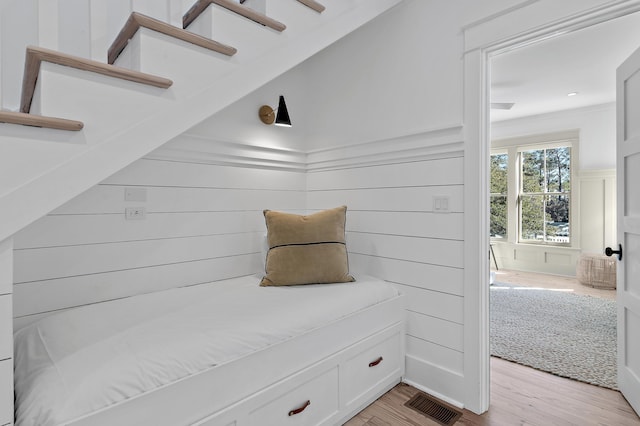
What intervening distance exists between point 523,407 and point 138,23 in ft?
8.49

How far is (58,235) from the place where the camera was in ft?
5.61

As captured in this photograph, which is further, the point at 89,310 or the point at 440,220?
the point at 440,220

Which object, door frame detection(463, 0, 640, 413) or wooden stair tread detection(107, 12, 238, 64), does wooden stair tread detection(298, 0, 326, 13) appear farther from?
door frame detection(463, 0, 640, 413)

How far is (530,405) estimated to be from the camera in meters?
1.95

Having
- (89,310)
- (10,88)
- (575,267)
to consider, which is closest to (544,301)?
(575,267)

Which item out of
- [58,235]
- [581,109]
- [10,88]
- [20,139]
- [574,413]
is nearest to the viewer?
[20,139]

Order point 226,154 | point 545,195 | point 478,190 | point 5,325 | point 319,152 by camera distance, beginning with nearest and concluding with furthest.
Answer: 1. point 5,325
2. point 478,190
3. point 226,154
4. point 319,152
5. point 545,195

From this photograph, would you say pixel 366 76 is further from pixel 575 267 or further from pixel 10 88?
pixel 575 267

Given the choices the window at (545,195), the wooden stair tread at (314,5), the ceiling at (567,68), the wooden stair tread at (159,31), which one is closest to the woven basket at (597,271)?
the window at (545,195)

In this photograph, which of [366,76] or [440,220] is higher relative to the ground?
[366,76]

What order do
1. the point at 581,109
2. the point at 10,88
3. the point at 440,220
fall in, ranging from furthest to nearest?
the point at 581,109, the point at 440,220, the point at 10,88

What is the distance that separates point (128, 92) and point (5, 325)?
28.1 inches

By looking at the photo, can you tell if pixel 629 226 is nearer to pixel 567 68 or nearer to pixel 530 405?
pixel 530 405

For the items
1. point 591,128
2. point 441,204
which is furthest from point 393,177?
point 591,128
